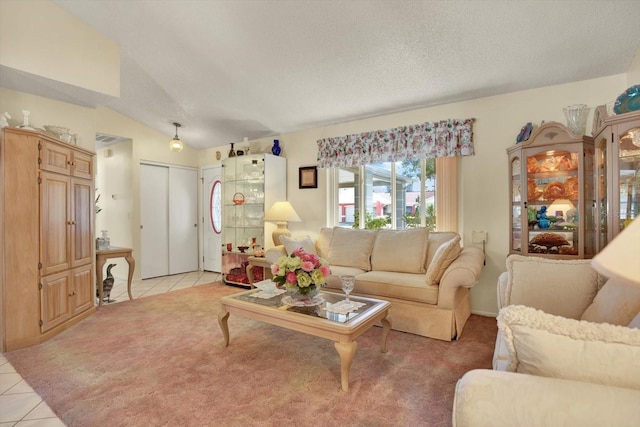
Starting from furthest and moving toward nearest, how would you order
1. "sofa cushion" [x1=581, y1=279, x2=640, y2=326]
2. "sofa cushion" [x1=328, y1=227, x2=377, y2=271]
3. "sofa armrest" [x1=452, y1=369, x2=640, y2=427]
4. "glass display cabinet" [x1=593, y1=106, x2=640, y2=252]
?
"sofa cushion" [x1=328, y1=227, x2=377, y2=271]
"glass display cabinet" [x1=593, y1=106, x2=640, y2=252]
"sofa cushion" [x1=581, y1=279, x2=640, y2=326]
"sofa armrest" [x1=452, y1=369, x2=640, y2=427]

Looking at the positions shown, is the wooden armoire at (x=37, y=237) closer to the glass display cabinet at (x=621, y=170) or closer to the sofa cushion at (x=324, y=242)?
the sofa cushion at (x=324, y=242)

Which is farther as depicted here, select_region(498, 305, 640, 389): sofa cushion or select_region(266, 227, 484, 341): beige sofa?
select_region(266, 227, 484, 341): beige sofa

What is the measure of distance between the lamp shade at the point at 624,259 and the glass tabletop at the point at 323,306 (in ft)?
5.23

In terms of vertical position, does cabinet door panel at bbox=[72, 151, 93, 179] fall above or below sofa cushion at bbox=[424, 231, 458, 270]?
above

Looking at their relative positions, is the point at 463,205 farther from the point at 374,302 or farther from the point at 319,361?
the point at 319,361

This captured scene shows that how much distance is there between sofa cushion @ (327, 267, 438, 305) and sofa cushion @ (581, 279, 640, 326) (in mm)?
1249

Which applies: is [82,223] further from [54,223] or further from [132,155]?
[132,155]

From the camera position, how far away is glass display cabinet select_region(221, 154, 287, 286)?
485cm

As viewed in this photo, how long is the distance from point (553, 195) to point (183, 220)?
5693mm

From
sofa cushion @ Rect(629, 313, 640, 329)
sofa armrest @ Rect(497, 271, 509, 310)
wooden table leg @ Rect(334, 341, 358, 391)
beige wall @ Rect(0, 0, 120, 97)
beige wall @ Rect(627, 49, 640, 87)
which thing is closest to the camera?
sofa cushion @ Rect(629, 313, 640, 329)

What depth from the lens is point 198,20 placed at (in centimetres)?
292

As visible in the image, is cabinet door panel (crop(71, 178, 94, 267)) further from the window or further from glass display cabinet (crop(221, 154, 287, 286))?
the window

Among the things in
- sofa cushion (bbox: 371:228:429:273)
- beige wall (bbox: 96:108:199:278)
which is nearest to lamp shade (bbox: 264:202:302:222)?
sofa cushion (bbox: 371:228:429:273)

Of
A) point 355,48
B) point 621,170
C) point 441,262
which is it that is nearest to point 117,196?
point 355,48
